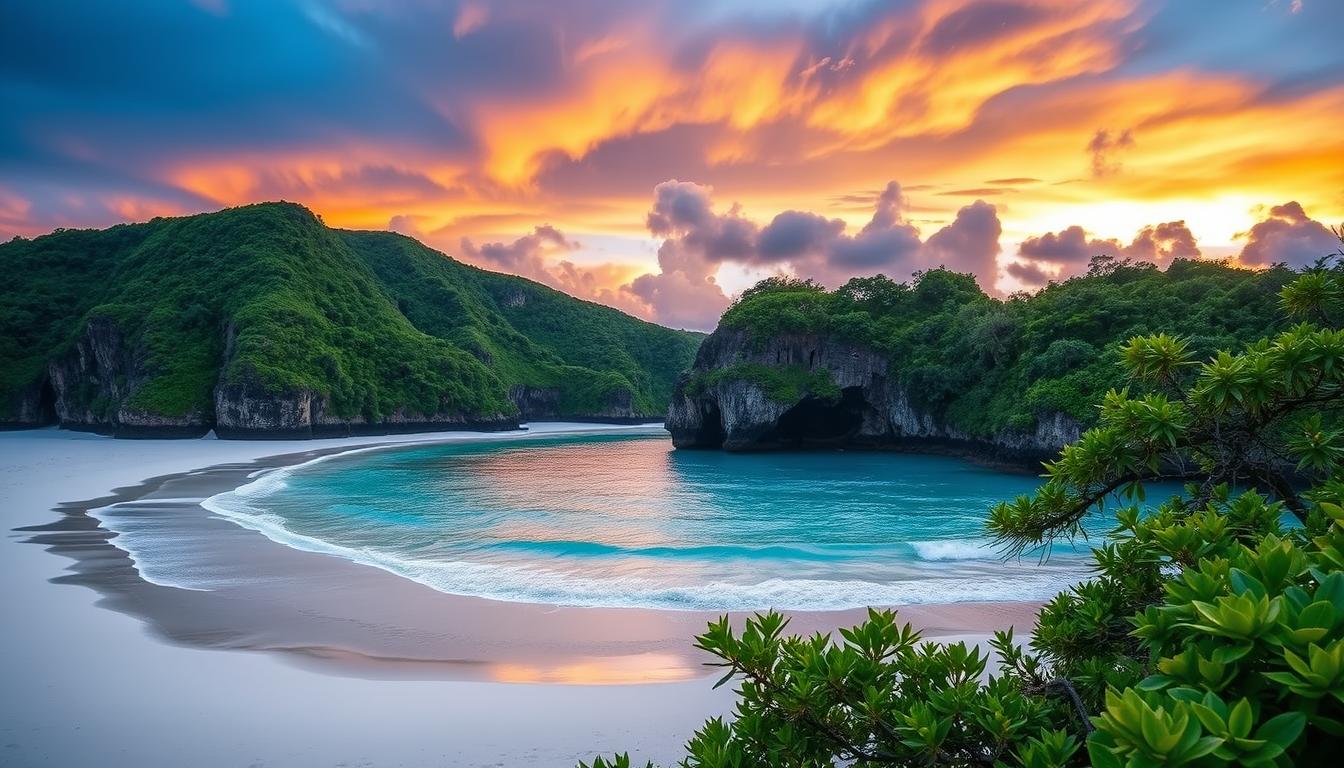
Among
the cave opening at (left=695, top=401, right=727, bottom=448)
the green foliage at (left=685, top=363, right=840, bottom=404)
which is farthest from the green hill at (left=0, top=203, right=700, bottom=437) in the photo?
the green foliage at (left=685, top=363, right=840, bottom=404)

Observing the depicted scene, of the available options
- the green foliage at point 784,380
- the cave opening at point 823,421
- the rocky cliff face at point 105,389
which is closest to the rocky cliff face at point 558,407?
the rocky cliff face at point 105,389

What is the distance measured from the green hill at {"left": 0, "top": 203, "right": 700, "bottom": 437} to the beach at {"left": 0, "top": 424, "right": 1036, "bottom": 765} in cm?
6008

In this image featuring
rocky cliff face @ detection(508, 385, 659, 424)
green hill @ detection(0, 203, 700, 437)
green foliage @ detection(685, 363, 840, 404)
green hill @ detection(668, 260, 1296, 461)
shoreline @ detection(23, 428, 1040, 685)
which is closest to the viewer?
shoreline @ detection(23, 428, 1040, 685)

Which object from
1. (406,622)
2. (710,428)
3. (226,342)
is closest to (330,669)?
(406,622)

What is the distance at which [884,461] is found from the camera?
4331cm

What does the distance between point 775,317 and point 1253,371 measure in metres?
52.8

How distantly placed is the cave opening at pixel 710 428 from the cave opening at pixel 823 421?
555 cm

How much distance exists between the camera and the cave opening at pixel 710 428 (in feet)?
184

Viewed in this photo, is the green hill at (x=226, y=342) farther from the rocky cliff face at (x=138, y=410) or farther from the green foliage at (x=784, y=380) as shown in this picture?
the green foliage at (x=784, y=380)

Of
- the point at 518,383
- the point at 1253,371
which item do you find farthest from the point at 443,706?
the point at 518,383

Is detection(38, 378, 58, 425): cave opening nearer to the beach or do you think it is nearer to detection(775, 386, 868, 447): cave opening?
the beach

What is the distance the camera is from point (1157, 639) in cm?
177

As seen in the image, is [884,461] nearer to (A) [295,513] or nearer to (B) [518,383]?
(A) [295,513]

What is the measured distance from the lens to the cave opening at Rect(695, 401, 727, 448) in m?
56.1
